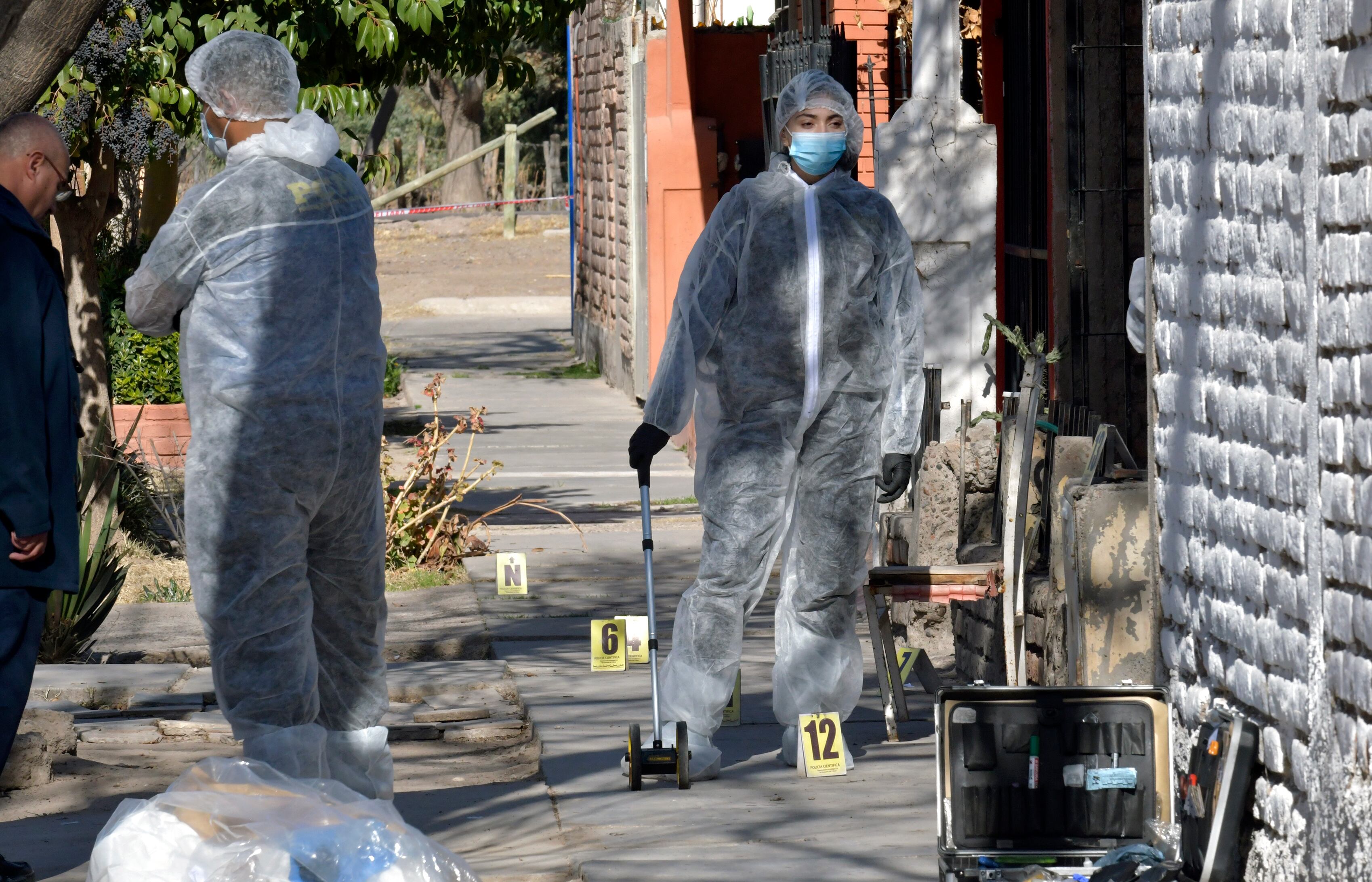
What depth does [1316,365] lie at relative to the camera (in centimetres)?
388

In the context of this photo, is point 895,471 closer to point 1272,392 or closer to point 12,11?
point 1272,392

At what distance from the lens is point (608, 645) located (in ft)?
22.8

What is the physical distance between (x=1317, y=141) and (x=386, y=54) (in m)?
7.14

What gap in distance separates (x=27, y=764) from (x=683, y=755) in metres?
2.01

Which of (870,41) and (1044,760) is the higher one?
(870,41)

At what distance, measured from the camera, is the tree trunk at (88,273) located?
1040 centimetres

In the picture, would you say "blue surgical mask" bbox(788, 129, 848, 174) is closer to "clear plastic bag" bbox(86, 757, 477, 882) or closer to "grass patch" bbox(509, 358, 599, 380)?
"clear plastic bag" bbox(86, 757, 477, 882)

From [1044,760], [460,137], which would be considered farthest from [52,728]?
[460,137]

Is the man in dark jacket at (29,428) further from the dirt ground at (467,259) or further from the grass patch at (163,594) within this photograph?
the dirt ground at (467,259)

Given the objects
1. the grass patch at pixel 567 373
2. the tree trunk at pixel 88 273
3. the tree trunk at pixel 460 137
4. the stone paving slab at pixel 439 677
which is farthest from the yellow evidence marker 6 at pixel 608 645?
the tree trunk at pixel 460 137

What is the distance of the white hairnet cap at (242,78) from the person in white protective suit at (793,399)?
54.6 inches

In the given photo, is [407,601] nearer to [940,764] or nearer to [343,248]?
[343,248]

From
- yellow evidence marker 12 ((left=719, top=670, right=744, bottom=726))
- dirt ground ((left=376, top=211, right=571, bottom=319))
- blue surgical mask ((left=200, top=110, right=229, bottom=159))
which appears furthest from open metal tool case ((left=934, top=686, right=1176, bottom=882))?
dirt ground ((left=376, top=211, right=571, bottom=319))

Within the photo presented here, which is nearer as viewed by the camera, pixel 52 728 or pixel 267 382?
pixel 267 382
